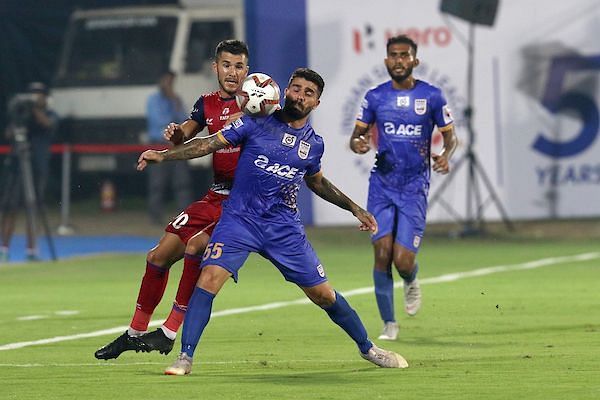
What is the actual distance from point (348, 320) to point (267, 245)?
2.40 ft

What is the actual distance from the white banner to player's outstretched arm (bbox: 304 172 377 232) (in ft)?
47.6

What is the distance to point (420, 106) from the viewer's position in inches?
595

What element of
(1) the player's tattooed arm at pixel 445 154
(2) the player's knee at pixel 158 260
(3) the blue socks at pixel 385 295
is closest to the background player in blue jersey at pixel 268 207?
(2) the player's knee at pixel 158 260

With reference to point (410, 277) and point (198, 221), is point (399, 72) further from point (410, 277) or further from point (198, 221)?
point (198, 221)

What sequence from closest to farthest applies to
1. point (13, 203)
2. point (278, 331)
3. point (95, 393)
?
point (95, 393), point (278, 331), point (13, 203)

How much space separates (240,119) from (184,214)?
1359 millimetres

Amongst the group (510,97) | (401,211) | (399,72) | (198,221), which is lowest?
(510,97)

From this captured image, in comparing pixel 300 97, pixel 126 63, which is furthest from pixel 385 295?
pixel 126 63

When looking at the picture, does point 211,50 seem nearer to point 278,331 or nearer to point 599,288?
point 599,288

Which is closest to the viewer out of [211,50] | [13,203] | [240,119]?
[240,119]

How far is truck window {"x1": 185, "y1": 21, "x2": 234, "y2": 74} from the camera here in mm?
30420

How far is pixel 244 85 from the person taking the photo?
459 inches

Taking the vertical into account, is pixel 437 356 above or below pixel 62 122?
above

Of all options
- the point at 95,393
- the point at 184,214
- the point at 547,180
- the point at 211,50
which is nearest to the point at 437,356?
the point at 184,214
